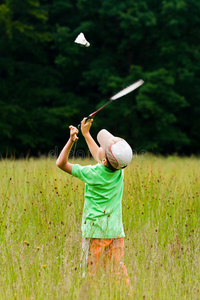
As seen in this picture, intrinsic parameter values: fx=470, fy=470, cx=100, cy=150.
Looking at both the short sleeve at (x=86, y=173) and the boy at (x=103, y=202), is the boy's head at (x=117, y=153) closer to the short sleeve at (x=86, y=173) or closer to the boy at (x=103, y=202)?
the boy at (x=103, y=202)

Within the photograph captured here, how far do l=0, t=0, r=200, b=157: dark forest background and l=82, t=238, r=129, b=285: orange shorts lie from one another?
15.2m

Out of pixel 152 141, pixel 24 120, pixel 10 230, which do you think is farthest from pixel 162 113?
pixel 10 230

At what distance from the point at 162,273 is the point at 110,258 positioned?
0.41 m

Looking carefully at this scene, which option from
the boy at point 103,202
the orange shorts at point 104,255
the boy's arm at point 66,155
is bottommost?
the orange shorts at point 104,255

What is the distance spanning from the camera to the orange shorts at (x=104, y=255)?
346cm

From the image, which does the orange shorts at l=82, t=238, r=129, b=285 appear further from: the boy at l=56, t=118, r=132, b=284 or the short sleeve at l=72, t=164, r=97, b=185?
the short sleeve at l=72, t=164, r=97, b=185

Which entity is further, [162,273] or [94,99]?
[94,99]

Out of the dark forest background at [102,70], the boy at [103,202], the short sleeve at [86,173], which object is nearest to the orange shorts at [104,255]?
the boy at [103,202]

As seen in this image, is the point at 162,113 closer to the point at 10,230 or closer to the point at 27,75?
the point at 27,75

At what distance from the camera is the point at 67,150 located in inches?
136

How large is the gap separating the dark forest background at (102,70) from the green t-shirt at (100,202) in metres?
15.2

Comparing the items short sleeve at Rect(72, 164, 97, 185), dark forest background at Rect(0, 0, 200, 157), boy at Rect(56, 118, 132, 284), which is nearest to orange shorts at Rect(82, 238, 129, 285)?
boy at Rect(56, 118, 132, 284)

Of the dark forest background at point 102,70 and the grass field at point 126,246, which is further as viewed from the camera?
the dark forest background at point 102,70

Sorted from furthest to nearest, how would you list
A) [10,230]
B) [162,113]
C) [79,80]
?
[79,80]
[162,113]
[10,230]
